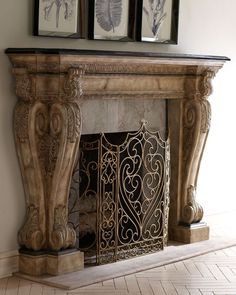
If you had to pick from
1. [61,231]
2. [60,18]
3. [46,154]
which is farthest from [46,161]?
[60,18]

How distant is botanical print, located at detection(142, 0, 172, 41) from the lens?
5.84 meters

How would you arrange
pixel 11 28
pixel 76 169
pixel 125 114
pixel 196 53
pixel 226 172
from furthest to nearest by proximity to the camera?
pixel 226 172 → pixel 196 53 → pixel 125 114 → pixel 76 169 → pixel 11 28

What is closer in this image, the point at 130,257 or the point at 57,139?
the point at 57,139

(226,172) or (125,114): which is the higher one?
(125,114)

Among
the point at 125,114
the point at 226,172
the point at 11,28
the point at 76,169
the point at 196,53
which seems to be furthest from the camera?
the point at 226,172

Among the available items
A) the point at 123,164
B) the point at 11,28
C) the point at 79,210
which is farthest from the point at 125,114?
the point at 11,28

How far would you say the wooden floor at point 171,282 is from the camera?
4867 millimetres

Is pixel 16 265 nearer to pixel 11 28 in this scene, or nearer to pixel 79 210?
pixel 79 210

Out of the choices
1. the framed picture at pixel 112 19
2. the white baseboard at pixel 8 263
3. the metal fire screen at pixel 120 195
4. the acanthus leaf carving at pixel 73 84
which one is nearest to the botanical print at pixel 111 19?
the framed picture at pixel 112 19

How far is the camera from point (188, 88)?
6070 mm

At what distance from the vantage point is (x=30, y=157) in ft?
16.6

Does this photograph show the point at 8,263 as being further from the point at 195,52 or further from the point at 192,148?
the point at 195,52

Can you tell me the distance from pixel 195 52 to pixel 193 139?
78 cm

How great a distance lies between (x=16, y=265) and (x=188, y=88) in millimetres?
1888
